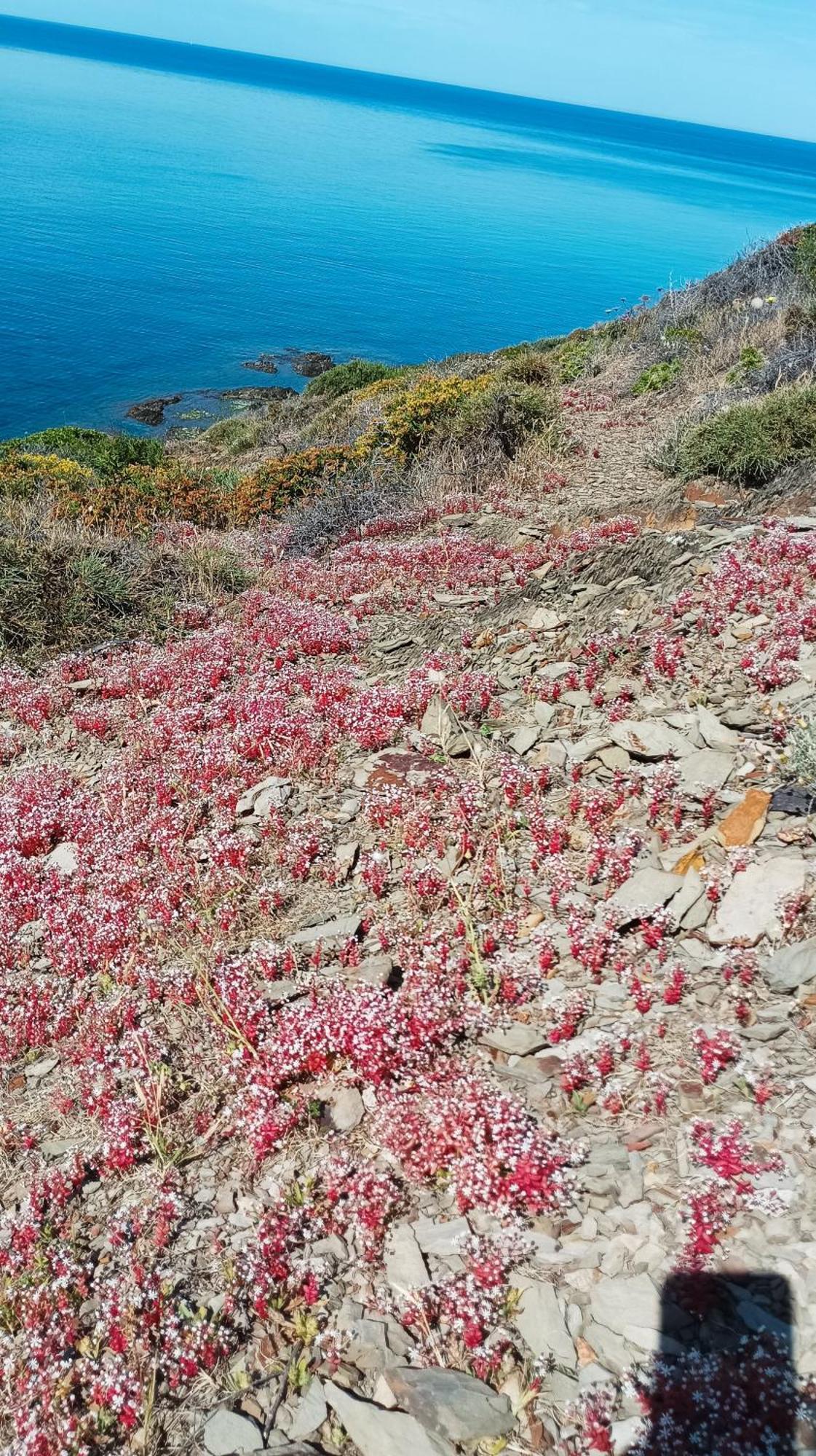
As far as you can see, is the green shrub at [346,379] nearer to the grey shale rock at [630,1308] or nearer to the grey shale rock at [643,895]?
the grey shale rock at [643,895]

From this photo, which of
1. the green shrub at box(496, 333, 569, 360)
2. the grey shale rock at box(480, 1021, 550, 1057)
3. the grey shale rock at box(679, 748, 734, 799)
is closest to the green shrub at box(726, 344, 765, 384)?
the grey shale rock at box(679, 748, 734, 799)

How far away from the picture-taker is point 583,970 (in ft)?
17.6

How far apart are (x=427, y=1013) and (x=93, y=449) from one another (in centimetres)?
2959

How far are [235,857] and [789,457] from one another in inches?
443

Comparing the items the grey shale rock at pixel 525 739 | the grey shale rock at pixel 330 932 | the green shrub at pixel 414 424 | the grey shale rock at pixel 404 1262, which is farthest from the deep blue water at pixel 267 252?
the grey shale rock at pixel 404 1262

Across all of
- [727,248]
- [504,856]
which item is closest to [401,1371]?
[504,856]

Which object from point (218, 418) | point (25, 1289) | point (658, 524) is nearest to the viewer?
point (25, 1289)

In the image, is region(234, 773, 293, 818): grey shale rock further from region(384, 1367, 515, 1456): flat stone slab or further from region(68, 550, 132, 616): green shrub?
region(68, 550, 132, 616): green shrub

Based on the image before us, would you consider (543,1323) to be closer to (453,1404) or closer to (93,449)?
(453,1404)

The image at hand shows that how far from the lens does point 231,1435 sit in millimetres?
3477

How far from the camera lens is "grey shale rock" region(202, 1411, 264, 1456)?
3434 millimetres

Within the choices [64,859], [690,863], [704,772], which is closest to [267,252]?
[64,859]

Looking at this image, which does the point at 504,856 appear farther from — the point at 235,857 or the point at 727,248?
the point at 727,248

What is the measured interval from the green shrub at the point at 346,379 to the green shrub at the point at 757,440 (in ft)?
105
